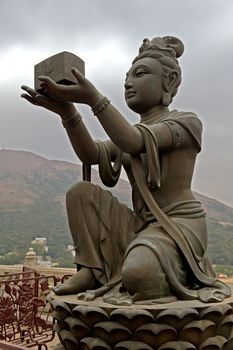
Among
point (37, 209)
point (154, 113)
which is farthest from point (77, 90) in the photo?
point (37, 209)

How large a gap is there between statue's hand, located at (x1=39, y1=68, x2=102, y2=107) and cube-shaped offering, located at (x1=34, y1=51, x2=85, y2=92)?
0.07 meters

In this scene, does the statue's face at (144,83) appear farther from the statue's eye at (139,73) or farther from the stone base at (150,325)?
the stone base at (150,325)

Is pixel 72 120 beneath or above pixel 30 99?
beneath

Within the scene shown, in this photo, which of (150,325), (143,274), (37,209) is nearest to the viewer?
(150,325)

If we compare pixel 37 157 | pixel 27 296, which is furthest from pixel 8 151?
pixel 27 296

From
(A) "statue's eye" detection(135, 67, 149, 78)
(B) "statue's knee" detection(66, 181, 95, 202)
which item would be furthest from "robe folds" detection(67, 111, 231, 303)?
(A) "statue's eye" detection(135, 67, 149, 78)

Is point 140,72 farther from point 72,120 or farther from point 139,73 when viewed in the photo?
point 72,120

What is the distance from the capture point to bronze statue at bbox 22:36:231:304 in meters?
2.71

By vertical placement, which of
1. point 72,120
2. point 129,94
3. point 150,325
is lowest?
point 150,325

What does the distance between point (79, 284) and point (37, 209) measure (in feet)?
125

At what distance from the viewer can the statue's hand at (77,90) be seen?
8.84ft

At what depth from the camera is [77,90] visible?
2.71 m

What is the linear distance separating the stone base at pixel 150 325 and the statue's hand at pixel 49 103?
1290 mm

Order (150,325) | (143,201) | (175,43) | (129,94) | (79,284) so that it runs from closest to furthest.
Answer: (150,325) < (79,284) < (143,201) < (129,94) < (175,43)
